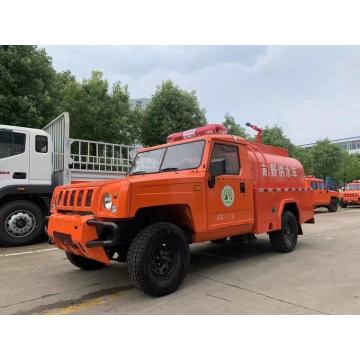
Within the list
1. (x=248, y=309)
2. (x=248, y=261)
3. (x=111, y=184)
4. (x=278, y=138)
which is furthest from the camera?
(x=278, y=138)

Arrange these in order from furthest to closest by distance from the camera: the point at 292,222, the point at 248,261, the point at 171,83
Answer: the point at 171,83
the point at 292,222
the point at 248,261

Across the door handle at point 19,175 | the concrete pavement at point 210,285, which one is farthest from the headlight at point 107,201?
the door handle at point 19,175

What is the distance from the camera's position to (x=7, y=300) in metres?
4.34

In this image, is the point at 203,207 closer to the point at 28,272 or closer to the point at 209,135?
the point at 209,135

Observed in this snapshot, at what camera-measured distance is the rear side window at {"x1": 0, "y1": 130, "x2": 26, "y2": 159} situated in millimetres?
7795

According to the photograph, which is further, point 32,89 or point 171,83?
point 171,83

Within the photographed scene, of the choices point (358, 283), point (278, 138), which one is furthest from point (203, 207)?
point (278, 138)

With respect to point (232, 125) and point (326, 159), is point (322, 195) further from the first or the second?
point (326, 159)

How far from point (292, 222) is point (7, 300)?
5404 millimetres

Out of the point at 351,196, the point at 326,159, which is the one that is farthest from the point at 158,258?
Result: the point at 326,159

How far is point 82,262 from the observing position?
5629 mm

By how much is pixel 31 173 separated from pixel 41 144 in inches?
29.2

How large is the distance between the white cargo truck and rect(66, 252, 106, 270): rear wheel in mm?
2906

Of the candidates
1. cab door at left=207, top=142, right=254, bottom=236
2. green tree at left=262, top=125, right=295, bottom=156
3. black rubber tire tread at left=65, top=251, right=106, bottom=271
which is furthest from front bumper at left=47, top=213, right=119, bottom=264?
green tree at left=262, top=125, right=295, bottom=156
